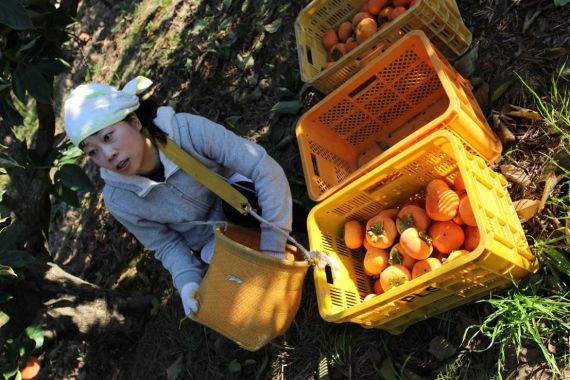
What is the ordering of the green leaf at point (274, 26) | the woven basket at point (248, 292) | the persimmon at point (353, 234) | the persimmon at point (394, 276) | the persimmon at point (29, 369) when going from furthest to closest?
the green leaf at point (274, 26), the persimmon at point (29, 369), the persimmon at point (353, 234), the persimmon at point (394, 276), the woven basket at point (248, 292)

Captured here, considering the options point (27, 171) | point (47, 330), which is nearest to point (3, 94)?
point (27, 171)

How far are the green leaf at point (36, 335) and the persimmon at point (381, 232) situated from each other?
146 centimetres

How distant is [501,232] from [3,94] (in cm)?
205

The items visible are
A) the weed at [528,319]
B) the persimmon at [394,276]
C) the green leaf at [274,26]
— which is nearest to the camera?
the weed at [528,319]

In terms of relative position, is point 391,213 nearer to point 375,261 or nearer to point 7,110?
point 375,261

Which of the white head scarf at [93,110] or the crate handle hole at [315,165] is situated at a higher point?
the white head scarf at [93,110]

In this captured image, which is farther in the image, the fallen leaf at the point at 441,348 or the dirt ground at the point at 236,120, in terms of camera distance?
the dirt ground at the point at 236,120

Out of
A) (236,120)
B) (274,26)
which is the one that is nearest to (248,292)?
(236,120)

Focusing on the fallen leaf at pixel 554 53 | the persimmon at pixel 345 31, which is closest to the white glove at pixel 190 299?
the persimmon at pixel 345 31

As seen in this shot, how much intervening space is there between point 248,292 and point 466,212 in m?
0.85

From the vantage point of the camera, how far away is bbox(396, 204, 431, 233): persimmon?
7.22 feet

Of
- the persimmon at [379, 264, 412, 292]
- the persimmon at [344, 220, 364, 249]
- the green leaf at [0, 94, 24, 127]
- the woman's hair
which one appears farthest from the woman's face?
the persimmon at [379, 264, 412, 292]

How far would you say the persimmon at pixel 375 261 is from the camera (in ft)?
7.50

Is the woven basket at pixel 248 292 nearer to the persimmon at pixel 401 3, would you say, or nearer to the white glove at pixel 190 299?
the white glove at pixel 190 299
